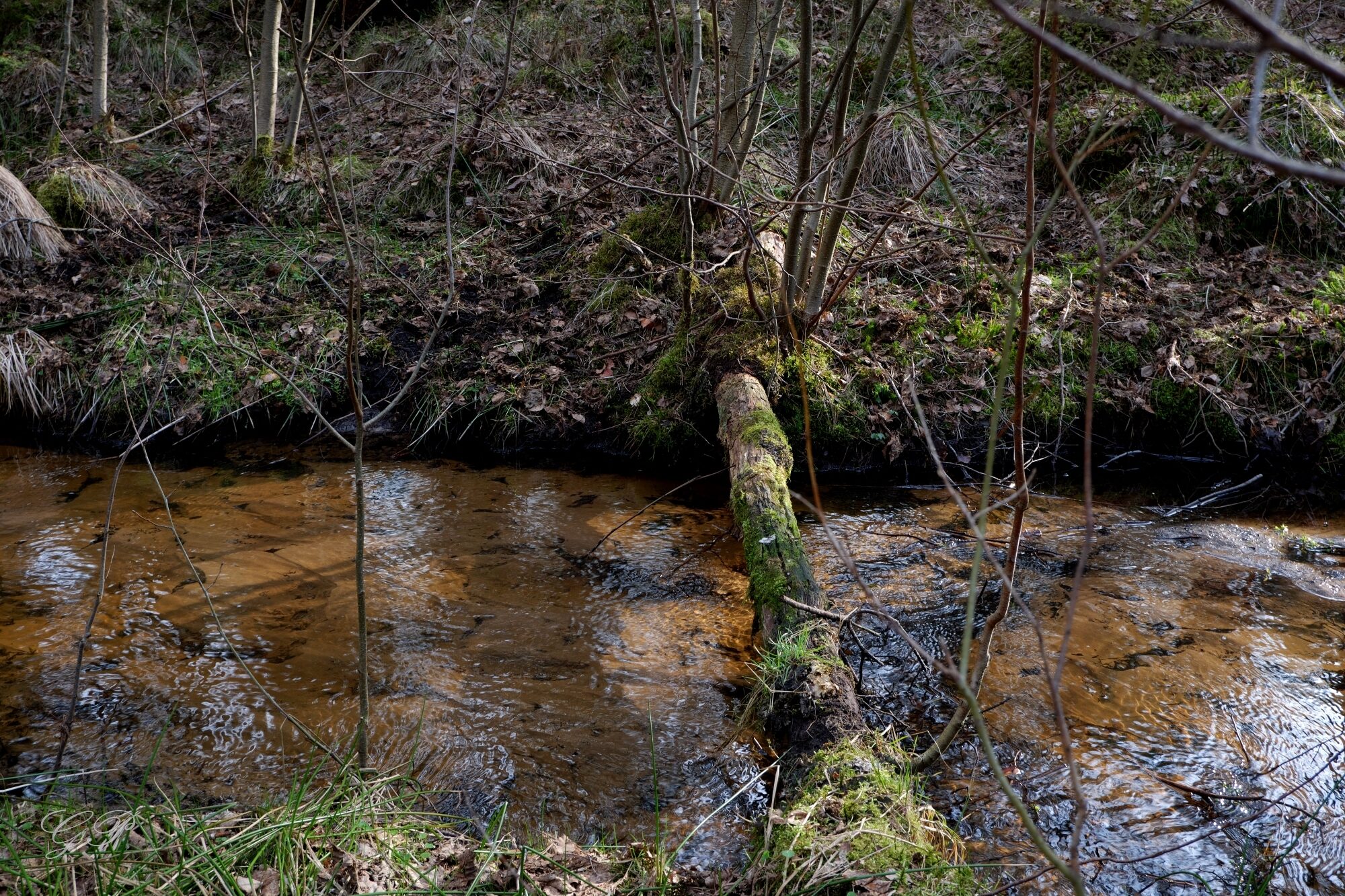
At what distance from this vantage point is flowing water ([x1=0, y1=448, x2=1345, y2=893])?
278 cm

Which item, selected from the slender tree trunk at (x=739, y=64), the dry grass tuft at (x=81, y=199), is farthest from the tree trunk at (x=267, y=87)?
the slender tree trunk at (x=739, y=64)

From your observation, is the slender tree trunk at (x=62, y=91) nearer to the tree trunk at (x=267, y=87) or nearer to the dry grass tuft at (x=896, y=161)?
the tree trunk at (x=267, y=87)

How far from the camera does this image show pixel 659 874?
2215mm

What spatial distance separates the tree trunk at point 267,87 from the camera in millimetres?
7273

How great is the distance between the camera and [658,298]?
610 cm

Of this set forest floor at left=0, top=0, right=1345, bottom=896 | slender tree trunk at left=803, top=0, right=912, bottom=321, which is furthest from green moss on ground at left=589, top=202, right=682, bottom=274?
slender tree trunk at left=803, top=0, right=912, bottom=321

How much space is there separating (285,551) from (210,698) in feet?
4.11

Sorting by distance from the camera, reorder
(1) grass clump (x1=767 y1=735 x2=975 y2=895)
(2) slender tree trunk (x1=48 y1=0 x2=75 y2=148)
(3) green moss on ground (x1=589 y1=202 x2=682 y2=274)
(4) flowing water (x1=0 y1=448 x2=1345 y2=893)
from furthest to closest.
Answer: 1. (2) slender tree trunk (x1=48 y1=0 x2=75 y2=148)
2. (3) green moss on ground (x1=589 y1=202 x2=682 y2=274)
3. (4) flowing water (x1=0 y1=448 x2=1345 y2=893)
4. (1) grass clump (x1=767 y1=735 x2=975 y2=895)

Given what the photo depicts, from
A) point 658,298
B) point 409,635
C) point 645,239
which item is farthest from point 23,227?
point 409,635

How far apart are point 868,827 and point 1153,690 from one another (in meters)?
1.79

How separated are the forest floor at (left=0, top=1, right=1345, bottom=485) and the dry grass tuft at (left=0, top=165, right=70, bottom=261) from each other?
0.21 m

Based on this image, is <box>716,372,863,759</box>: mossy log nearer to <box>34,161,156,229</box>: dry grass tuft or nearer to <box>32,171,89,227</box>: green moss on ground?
<box>34,161,156,229</box>: dry grass tuft

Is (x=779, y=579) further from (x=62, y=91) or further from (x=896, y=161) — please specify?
(x=62, y=91)

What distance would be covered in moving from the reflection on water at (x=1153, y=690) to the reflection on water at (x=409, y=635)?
0.81m
